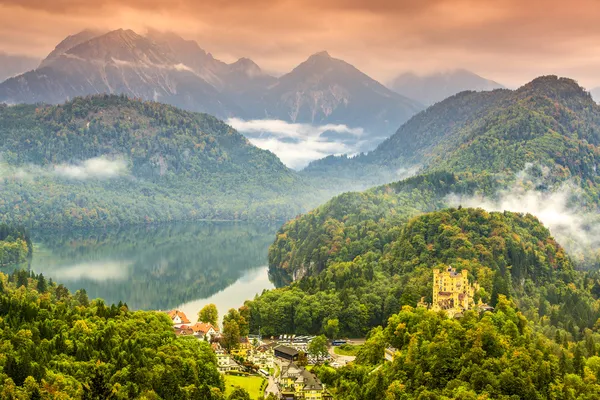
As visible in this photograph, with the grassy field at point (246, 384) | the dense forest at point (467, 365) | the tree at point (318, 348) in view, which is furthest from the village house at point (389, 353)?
the grassy field at point (246, 384)

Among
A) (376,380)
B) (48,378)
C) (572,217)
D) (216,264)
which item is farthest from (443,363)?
(572,217)

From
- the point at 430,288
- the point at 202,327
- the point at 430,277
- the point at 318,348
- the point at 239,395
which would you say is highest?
the point at 430,277

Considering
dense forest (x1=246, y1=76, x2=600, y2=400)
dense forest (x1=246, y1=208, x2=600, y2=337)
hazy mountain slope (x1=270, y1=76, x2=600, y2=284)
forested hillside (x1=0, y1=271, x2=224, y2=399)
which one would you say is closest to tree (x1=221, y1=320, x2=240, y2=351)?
forested hillside (x1=0, y1=271, x2=224, y2=399)

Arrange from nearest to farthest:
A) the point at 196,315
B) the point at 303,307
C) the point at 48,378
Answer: the point at 48,378
the point at 303,307
the point at 196,315

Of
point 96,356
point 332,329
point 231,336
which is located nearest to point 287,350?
point 231,336

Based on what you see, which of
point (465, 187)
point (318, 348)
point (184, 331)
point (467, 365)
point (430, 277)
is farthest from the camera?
point (465, 187)

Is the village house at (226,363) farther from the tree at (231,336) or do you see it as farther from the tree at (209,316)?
the tree at (209,316)

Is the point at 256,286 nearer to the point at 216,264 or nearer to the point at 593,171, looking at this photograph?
the point at 216,264

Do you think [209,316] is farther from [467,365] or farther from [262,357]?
[467,365]
